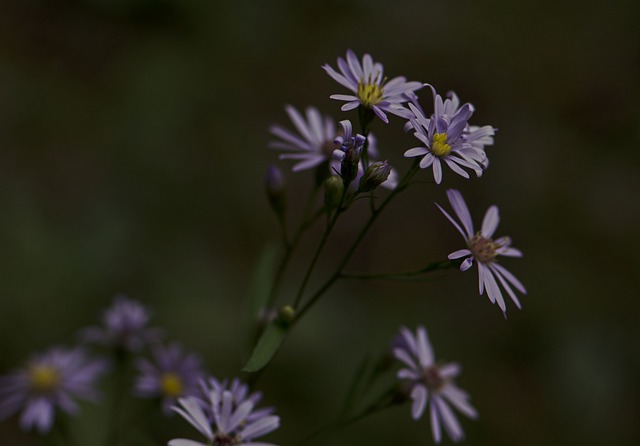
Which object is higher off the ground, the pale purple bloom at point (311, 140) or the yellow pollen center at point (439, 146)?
the pale purple bloom at point (311, 140)

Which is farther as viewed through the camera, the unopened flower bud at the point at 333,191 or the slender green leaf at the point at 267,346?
the unopened flower bud at the point at 333,191

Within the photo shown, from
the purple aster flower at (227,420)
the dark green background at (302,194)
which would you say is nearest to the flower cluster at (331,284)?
the purple aster flower at (227,420)

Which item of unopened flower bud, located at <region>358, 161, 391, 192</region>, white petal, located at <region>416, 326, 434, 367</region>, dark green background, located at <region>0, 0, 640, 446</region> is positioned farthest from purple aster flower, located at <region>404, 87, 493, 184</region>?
dark green background, located at <region>0, 0, 640, 446</region>

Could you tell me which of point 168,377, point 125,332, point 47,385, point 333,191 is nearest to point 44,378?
point 47,385

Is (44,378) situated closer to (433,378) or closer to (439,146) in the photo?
(433,378)

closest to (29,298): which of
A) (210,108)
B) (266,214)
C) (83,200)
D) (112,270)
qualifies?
(112,270)

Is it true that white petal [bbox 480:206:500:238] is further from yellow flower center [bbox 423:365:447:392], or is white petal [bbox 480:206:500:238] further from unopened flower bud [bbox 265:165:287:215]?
unopened flower bud [bbox 265:165:287:215]

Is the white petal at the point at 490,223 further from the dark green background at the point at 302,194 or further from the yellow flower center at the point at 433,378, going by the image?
the dark green background at the point at 302,194

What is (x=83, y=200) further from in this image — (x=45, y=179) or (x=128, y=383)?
(x=128, y=383)
